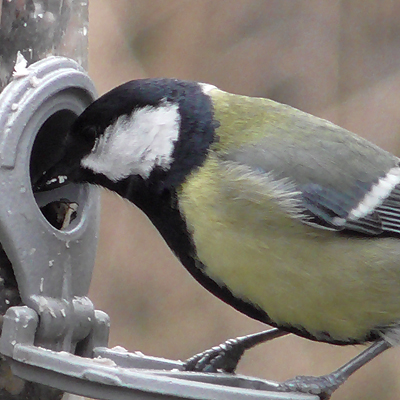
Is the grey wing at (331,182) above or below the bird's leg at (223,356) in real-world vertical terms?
above

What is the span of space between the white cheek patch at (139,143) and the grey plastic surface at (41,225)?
13 centimetres

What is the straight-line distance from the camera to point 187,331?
320cm

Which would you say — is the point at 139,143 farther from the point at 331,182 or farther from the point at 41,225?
the point at 331,182

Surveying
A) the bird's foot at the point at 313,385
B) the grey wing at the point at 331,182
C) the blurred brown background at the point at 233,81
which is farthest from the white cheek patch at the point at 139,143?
the blurred brown background at the point at 233,81

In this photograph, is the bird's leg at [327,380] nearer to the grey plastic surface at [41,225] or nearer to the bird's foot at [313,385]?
the bird's foot at [313,385]

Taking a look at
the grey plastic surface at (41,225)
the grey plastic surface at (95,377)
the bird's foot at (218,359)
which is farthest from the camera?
the bird's foot at (218,359)

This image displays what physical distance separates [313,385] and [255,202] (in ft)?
1.19

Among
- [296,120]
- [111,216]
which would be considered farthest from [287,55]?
Result: [296,120]

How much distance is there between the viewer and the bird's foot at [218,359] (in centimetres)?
165

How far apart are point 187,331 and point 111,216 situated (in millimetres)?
547

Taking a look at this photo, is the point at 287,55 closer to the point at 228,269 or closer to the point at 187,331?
the point at 187,331

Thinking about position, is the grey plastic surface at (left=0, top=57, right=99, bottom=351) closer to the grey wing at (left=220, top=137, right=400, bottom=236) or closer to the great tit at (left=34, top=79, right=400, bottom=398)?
the great tit at (left=34, top=79, right=400, bottom=398)

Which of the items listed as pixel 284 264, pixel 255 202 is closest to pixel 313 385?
pixel 284 264

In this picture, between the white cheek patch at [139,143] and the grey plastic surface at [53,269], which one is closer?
the grey plastic surface at [53,269]
